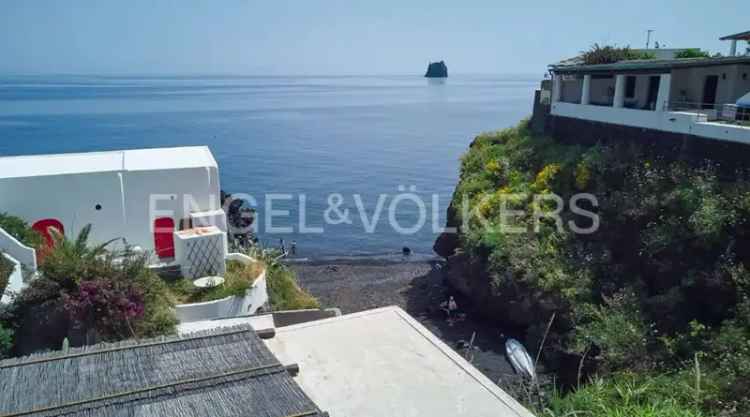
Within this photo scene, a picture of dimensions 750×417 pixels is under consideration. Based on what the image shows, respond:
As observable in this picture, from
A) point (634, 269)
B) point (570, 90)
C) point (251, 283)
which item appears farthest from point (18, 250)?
point (570, 90)

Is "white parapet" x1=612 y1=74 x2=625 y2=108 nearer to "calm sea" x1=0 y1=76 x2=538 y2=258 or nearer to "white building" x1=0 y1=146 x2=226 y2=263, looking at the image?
"calm sea" x1=0 y1=76 x2=538 y2=258

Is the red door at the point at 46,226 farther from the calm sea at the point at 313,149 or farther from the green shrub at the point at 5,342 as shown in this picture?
the calm sea at the point at 313,149

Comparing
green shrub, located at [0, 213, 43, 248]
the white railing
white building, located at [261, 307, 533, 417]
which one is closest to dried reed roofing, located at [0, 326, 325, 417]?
white building, located at [261, 307, 533, 417]

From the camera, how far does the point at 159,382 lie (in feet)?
24.9

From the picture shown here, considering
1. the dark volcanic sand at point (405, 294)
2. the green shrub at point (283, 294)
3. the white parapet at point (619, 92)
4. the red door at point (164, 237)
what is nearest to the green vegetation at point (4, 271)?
the red door at point (164, 237)

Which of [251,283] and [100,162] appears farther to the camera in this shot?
[100,162]

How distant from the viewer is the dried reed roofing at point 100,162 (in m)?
16.8

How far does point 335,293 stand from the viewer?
2720cm

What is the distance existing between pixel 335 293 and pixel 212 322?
43.2 ft

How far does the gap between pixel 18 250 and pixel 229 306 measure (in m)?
5.52

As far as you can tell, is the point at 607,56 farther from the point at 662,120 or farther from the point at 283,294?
the point at 283,294

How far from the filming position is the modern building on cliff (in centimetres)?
1973

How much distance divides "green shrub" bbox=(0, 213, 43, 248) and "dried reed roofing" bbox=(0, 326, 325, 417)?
8.32 metres

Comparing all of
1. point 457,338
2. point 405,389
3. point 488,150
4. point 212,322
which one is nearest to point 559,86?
point 488,150
